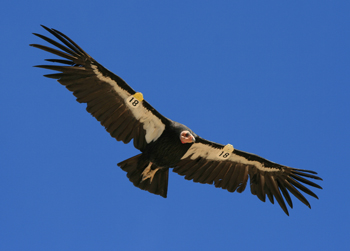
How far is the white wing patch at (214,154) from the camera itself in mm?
14727

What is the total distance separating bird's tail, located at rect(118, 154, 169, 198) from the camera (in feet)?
45.9

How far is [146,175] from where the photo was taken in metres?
14.2

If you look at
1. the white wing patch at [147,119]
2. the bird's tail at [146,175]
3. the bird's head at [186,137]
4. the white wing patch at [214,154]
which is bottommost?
the bird's tail at [146,175]

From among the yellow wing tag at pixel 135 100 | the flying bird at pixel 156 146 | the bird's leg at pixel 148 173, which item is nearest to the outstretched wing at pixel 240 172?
the flying bird at pixel 156 146

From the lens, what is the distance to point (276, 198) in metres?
15.3

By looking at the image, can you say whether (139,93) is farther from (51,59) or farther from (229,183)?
(229,183)

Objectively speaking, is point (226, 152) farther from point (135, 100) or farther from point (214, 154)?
point (135, 100)

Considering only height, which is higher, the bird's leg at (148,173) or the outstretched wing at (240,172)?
the outstretched wing at (240,172)

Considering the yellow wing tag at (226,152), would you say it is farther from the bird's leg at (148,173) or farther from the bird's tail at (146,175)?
the bird's leg at (148,173)

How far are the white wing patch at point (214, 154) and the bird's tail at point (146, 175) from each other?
36.9 inches

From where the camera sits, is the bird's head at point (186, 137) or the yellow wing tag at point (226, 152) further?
the yellow wing tag at point (226, 152)

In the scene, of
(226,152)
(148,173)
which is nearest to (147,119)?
(148,173)

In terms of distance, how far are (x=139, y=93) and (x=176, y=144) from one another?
5.56ft

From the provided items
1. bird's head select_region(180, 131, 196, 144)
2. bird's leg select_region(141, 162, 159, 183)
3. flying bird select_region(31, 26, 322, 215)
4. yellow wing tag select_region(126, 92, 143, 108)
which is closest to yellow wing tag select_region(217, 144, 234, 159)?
flying bird select_region(31, 26, 322, 215)
